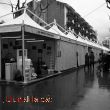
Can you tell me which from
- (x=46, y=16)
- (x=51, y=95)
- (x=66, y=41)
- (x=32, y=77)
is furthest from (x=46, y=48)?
(x=46, y=16)

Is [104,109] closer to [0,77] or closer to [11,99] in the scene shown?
[11,99]

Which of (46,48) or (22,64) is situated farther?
(46,48)

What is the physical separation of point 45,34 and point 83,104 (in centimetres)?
918

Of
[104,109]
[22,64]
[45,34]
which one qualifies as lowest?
[104,109]

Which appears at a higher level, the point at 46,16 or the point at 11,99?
the point at 46,16

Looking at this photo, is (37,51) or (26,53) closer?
(26,53)

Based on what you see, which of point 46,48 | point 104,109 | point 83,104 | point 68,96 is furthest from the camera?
point 46,48

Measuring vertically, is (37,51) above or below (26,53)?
above

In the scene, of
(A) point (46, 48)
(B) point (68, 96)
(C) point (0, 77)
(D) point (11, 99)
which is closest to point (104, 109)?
(B) point (68, 96)

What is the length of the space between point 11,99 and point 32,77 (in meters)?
6.05

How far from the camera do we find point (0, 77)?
640 inches

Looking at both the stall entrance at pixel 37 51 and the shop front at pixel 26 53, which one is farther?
the stall entrance at pixel 37 51

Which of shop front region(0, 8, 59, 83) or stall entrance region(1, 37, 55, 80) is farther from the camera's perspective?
stall entrance region(1, 37, 55, 80)

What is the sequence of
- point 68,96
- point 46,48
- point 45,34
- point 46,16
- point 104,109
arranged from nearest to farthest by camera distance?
1. point 104,109
2. point 68,96
3. point 45,34
4. point 46,48
5. point 46,16
